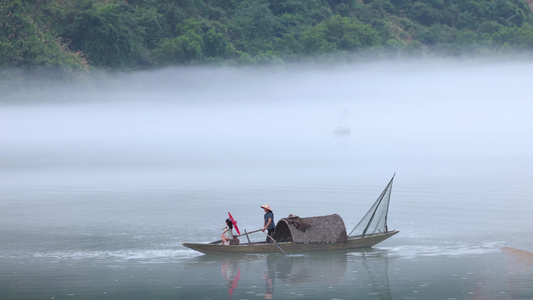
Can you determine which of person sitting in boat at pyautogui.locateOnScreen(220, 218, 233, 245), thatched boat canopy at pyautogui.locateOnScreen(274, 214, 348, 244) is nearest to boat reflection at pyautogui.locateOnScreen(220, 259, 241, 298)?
person sitting in boat at pyautogui.locateOnScreen(220, 218, 233, 245)

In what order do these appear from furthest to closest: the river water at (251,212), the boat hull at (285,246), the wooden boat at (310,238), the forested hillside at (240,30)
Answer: the forested hillside at (240,30), the wooden boat at (310,238), the boat hull at (285,246), the river water at (251,212)

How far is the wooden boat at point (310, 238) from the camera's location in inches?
1019

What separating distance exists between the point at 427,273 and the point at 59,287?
9.54 metres

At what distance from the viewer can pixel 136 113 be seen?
154250 millimetres

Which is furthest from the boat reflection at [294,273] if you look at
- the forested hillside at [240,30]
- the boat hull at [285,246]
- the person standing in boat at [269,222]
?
the forested hillside at [240,30]

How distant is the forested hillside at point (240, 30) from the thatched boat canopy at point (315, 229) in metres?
79.3

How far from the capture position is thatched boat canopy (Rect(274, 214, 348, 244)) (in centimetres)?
2608

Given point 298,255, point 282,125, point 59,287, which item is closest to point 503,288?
point 298,255

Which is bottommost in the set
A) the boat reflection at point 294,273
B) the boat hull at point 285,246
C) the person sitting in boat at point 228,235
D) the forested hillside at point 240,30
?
the boat reflection at point 294,273

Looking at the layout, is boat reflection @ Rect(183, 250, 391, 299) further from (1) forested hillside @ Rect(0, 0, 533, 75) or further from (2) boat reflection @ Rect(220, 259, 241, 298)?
(1) forested hillside @ Rect(0, 0, 533, 75)

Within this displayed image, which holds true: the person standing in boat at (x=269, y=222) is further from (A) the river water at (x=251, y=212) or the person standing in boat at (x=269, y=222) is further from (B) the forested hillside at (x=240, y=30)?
(B) the forested hillside at (x=240, y=30)

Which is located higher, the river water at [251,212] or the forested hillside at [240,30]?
the forested hillside at [240,30]

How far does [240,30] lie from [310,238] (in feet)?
364

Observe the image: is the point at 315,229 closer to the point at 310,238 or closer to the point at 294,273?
the point at 310,238
